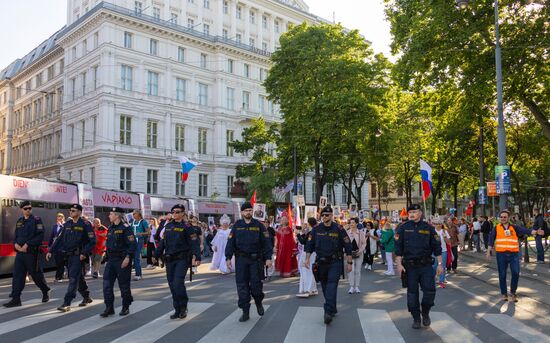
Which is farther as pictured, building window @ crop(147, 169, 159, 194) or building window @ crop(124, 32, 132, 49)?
building window @ crop(147, 169, 159, 194)

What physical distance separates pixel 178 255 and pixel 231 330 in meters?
1.84

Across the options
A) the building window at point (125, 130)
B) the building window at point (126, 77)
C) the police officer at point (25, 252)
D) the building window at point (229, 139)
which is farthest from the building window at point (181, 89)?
the police officer at point (25, 252)

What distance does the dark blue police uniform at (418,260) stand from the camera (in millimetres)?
8195

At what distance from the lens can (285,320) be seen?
8688mm

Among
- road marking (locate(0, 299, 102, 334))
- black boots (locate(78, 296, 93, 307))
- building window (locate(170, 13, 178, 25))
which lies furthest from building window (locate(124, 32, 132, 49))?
road marking (locate(0, 299, 102, 334))

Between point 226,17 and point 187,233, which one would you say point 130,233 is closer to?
point 187,233

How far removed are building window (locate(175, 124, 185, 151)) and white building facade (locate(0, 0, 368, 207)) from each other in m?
0.10

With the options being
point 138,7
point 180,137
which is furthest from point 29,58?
point 180,137

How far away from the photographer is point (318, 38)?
35.2 metres

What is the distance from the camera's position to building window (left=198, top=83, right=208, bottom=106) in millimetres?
58625

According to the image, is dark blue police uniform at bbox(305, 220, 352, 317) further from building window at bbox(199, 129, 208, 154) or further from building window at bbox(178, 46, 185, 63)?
building window at bbox(178, 46, 185, 63)

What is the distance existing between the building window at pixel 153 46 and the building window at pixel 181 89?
3660 millimetres

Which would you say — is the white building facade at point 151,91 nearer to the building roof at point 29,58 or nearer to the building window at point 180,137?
the building window at point 180,137

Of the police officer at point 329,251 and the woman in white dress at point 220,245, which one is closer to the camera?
the police officer at point 329,251
